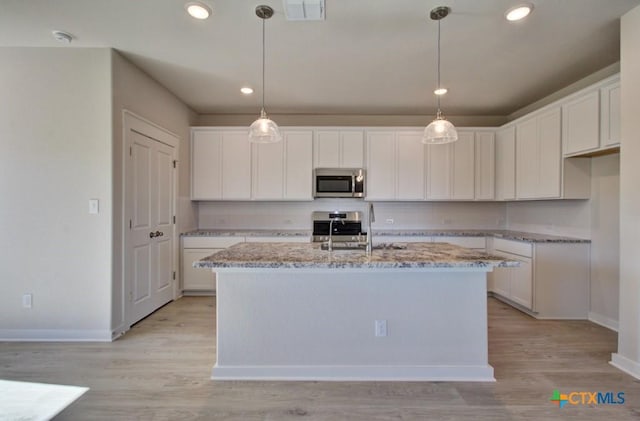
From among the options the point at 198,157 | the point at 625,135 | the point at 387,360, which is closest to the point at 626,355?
the point at 625,135

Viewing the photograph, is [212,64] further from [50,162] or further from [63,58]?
[50,162]

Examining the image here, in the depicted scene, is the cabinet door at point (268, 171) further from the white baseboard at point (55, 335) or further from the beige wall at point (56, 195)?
the white baseboard at point (55, 335)

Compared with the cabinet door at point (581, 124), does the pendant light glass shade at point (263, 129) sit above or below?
below

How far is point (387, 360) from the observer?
2.12 meters

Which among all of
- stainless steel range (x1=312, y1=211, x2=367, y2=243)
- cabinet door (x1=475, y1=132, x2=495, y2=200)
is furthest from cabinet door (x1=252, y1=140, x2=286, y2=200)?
cabinet door (x1=475, y1=132, x2=495, y2=200)

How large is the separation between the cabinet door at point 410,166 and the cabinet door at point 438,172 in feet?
0.29

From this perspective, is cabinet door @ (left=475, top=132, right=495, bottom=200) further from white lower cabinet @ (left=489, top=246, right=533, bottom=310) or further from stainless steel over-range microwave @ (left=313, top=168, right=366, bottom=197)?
stainless steel over-range microwave @ (left=313, top=168, right=366, bottom=197)

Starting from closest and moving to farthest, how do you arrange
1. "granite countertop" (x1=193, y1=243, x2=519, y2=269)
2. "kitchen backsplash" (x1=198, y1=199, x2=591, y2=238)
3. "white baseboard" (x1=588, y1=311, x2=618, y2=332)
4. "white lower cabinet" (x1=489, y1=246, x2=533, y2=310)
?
"granite countertop" (x1=193, y1=243, x2=519, y2=269) < "white baseboard" (x1=588, y1=311, x2=618, y2=332) < "white lower cabinet" (x1=489, y1=246, x2=533, y2=310) < "kitchen backsplash" (x1=198, y1=199, x2=591, y2=238)

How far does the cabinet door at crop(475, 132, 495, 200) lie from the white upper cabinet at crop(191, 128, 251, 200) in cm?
331

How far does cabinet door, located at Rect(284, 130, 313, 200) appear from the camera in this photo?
4.31 meters

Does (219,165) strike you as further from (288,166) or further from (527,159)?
(527,159)

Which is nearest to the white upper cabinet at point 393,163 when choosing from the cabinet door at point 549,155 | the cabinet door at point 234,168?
the cabinet door at point 549,155

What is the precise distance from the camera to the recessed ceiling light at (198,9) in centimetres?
211

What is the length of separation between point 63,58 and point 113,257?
1857mm
